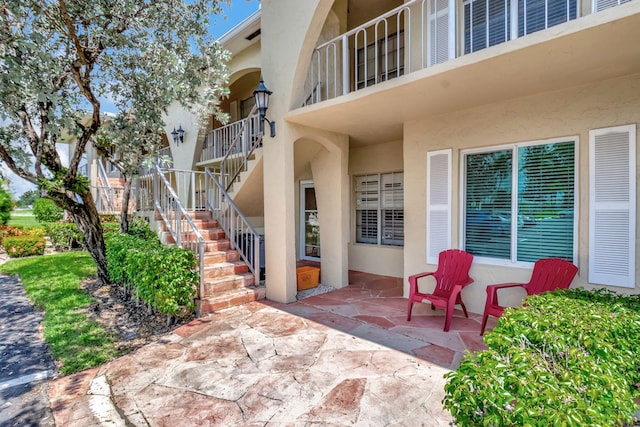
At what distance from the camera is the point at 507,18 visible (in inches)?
187

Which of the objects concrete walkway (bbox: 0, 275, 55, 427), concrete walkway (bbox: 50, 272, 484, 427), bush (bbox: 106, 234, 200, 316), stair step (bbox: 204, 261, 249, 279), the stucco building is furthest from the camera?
stair step (bbox: 204, 261, 249, 279)

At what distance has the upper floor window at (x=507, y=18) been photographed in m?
4.43

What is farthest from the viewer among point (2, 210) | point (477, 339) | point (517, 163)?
point (2, 210)

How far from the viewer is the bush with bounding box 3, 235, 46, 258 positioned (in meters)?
11.8

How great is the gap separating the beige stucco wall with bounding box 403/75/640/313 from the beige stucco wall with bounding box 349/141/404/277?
1.73m

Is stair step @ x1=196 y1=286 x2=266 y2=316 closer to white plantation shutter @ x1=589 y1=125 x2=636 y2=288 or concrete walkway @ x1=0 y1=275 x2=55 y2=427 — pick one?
concrete walkway @ x1=0 y1=275 x2=55 y2=427

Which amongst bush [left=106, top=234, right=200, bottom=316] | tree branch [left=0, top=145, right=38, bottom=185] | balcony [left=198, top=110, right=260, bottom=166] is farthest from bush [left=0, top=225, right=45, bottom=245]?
bush [left=106, top=234, right=200, bottom=316]

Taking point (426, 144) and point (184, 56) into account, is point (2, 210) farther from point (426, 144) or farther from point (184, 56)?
point (426, 144)

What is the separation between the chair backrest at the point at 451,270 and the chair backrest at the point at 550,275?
891 millimetres

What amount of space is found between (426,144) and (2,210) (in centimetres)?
1777

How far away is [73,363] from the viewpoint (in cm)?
413

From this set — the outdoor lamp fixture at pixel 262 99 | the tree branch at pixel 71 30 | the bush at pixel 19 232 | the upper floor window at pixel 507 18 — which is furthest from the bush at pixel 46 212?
the upper floor window at pixel 507 18

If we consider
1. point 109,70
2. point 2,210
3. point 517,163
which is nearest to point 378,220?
point 517,163

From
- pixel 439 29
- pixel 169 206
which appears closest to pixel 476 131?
pixel 439 29
